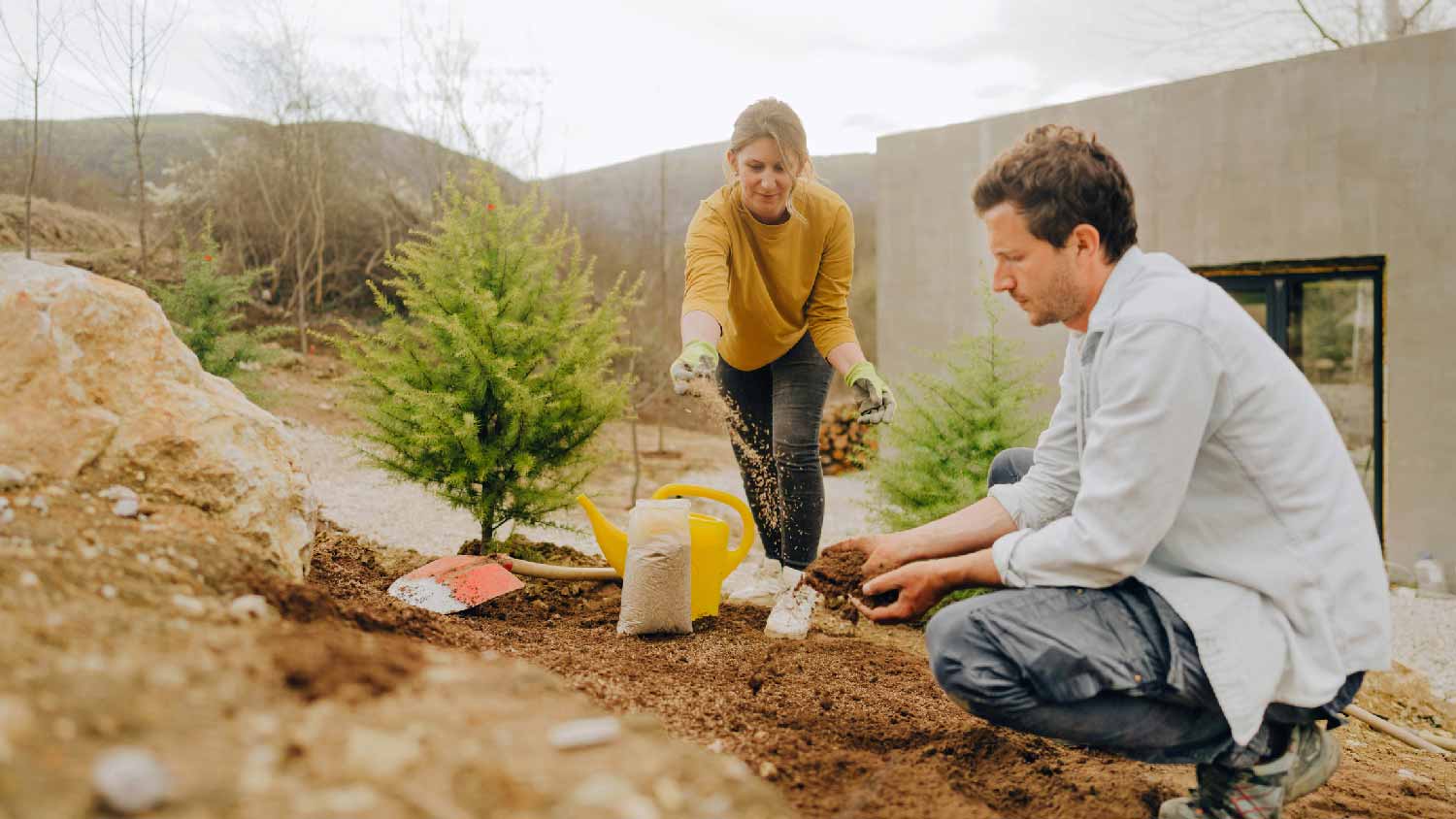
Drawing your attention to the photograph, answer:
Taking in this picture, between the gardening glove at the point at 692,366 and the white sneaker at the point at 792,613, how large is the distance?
855mm

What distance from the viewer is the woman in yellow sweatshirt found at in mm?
3008

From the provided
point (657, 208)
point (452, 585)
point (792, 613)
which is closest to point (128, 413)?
point (452, 585)

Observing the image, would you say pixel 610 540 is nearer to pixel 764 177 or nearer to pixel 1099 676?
pixel 764 177

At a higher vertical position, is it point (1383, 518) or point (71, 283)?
point (71, 283)

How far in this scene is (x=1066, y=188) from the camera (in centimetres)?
176

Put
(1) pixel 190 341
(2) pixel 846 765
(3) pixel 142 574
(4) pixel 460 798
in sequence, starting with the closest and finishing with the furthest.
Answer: (4) pixel 460 798, (3) pixel 142 574, (2) pixel 846 765, (1) pixel 190 341

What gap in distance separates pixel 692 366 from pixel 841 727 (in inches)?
42.6

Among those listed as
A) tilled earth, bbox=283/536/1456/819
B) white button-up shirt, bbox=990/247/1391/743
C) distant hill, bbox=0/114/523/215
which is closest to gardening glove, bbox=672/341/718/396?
tilled earth, bbox=283/536/1456/819

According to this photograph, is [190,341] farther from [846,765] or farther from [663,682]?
[846,765]

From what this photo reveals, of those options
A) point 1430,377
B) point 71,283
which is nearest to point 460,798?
point 71,283

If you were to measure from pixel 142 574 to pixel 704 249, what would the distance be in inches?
79.2

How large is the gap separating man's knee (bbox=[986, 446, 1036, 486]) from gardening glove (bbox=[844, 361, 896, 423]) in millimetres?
737

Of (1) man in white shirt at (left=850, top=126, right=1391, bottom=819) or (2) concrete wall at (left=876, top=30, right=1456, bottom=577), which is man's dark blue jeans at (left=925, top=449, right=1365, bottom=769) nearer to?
(1) man in white shirt at (left=850, top=126, right=1391, bottom=819)

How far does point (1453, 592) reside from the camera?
537 cm
